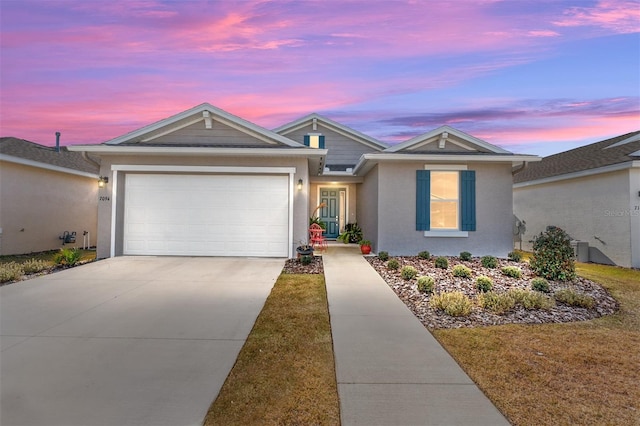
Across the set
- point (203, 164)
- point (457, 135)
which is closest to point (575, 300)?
point (457, 135)

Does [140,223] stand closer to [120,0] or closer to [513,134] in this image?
[120,0]

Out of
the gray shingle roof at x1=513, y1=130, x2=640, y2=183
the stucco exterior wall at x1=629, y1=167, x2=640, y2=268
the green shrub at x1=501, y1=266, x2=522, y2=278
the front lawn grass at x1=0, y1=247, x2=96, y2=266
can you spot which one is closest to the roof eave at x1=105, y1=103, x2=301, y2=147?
the front lawn grass at x1=0, y1=247, x2=96, y2=266

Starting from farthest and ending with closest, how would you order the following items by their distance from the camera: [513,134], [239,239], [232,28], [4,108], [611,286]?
[513,134] < [4,108] < [239,239] < [232,28] < [611,286]

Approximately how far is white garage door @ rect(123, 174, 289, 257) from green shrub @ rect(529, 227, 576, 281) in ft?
22.7

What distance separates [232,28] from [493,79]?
9114 millimetres

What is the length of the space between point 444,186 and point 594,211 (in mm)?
5041

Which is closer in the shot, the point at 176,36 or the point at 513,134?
the point at 176,36

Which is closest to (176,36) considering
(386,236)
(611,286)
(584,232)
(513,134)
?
(386,236)

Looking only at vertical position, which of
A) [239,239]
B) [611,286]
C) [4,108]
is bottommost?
[611,286]

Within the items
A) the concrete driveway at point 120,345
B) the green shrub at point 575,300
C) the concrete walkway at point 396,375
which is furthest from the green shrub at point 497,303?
the concrete driveway at point 120,345

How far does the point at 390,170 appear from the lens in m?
10.7

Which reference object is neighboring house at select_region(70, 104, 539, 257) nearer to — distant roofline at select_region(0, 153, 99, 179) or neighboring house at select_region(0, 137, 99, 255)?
neighboring house at select_region(0, 137, 99, 255)

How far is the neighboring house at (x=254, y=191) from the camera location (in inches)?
395

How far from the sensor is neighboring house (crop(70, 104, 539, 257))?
32.9 feet
